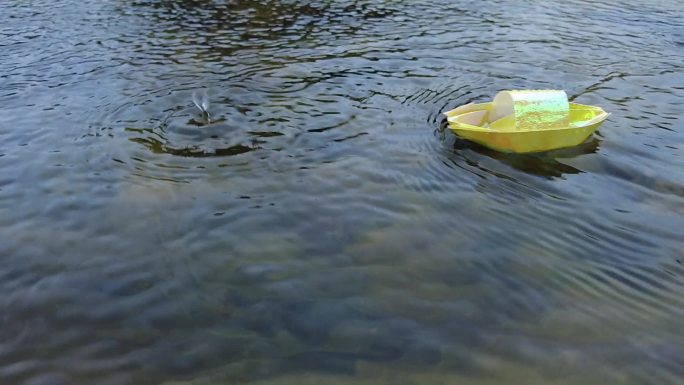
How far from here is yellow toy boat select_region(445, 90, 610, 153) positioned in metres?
6.79

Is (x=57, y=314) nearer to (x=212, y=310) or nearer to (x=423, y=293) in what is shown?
(x=212, y=310)

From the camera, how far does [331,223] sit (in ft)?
19.0

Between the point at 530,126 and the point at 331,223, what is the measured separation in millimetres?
2848

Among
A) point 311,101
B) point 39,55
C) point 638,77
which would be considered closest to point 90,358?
point 311,101

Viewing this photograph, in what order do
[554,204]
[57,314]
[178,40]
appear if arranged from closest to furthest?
[57,314], [554,204], [178,40]

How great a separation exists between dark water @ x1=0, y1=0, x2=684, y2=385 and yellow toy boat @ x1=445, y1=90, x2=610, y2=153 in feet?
0.73

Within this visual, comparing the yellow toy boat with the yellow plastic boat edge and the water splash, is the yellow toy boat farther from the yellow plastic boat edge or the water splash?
the water splash

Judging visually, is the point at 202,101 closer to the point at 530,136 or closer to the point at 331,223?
the point at 331,223

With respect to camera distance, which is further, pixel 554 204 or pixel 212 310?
pixel 554 204

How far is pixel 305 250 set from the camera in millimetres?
5383

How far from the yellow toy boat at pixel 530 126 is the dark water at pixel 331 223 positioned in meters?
0.22

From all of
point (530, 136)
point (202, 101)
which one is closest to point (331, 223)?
point (530, 136)

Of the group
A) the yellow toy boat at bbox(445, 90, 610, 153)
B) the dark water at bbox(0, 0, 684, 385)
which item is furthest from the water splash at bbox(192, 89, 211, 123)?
the yellow toy boat at bbox(445, 90, 610, 153)

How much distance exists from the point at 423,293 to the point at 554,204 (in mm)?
2174
